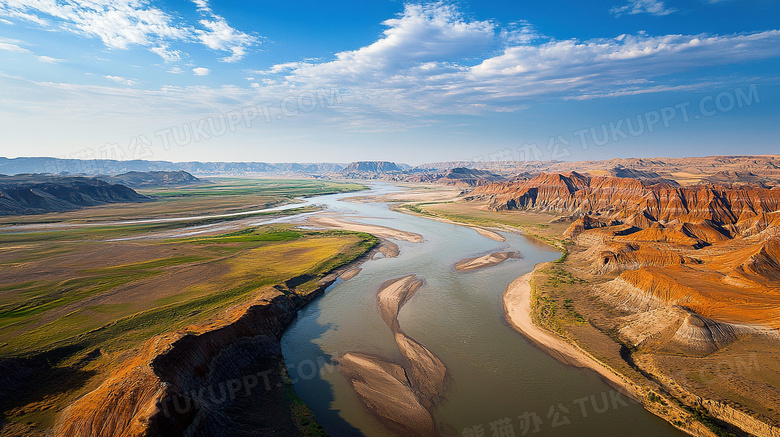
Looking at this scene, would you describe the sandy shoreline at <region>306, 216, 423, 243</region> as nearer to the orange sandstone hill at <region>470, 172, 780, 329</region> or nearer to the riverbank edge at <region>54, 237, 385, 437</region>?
the orange sandstone hill at <region>470, 172, 780, 329</region>

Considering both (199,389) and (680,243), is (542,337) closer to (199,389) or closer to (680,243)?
(199,389)

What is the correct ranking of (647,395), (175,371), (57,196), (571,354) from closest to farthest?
(175,371)
(647,395)
(571,354)
(57,196)

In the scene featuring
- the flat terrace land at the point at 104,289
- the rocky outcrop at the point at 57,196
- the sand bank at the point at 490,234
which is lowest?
the sand bank at the point at 490,234

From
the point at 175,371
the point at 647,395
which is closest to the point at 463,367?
the point at 647,395

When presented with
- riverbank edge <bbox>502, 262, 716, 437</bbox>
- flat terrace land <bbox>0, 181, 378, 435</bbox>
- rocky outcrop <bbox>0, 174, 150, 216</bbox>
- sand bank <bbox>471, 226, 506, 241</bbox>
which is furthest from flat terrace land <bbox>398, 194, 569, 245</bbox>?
rocky outcrop <bbox>0, 174, 150, 216</bbox>

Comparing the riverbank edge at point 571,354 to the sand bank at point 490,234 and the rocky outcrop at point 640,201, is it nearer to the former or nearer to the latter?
the sand bank at point 490,234

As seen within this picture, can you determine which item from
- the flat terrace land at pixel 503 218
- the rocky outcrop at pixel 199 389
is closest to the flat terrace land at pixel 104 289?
the rocky outcrop at pixel 199 389
